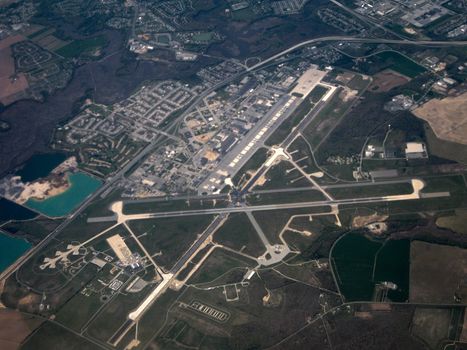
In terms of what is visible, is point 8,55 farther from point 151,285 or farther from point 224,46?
point 151,285

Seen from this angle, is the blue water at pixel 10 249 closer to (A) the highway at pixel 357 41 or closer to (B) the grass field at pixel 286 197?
(B) the grass field at pixel 286 197

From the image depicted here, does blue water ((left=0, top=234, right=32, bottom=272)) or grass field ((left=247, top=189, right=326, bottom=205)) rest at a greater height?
grass field ((left=247, top=189, right=326, bottom=205))

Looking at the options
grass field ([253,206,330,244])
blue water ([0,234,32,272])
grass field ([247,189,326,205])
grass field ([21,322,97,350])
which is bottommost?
grass field ([21,322,97,350])

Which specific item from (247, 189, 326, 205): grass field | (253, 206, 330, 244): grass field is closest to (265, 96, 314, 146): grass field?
(247, 189, 326, 205): grass field

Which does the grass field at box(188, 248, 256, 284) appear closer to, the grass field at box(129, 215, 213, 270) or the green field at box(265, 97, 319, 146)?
the grass field at box(129, 215, 213, 270)

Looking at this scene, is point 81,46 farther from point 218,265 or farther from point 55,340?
point 55,340

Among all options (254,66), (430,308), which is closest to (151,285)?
(430,308)

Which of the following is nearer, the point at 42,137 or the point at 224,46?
the point at 42,137
